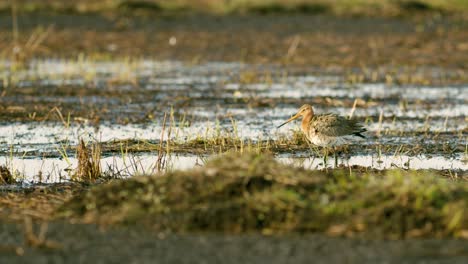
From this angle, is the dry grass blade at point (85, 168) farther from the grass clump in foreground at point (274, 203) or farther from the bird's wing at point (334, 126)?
the bird's wing at point (334, 126)

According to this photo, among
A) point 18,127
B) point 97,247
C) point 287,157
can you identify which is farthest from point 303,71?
point 97,247

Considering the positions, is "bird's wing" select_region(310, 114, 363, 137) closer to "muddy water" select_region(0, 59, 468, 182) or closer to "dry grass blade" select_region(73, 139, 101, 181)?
"muddy water" select_region(0, 59, 468, 182)

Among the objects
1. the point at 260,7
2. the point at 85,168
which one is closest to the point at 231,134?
the point at 85,168

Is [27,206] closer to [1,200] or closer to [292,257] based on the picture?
[1,200]

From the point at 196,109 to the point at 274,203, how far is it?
920cm

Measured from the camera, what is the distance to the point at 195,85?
790 inches

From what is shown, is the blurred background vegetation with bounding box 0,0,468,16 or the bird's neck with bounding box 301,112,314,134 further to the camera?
the blurred background vegetation with bounding box 0,0,468,16

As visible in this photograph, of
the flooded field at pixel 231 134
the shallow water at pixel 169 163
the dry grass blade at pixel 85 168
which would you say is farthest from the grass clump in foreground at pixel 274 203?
the shallow water at pixel 169 163

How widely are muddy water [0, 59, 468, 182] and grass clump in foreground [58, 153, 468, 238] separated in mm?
2542

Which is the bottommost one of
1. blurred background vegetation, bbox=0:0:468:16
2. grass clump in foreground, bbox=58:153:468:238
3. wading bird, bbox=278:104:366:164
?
grass clump in foreground, bbox=58:153:468:238

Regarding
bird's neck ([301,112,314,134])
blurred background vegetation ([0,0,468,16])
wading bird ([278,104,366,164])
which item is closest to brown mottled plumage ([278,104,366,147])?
wading bird ([278,104,366,164])

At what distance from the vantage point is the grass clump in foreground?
7.35 meters

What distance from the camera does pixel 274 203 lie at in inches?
298

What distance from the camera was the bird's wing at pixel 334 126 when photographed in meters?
11.7
